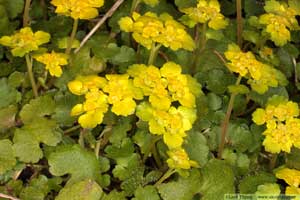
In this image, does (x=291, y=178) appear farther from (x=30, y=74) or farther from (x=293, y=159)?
(x=30, y=74)

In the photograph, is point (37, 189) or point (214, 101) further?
point (214, 101)

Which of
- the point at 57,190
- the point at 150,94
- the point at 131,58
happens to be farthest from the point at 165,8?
the point at 57,190

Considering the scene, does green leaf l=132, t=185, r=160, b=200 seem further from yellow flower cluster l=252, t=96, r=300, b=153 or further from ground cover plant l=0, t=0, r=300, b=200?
yellow flower cluster l=252, t=96, r=300, b=153

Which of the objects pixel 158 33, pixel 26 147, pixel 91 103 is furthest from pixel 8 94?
pixel 158 33

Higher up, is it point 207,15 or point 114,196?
point 207,15

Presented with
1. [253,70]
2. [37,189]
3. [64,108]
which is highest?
[253,70]

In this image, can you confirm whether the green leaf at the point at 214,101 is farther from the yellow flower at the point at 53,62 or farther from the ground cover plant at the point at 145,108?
the yellow flower at the point at 53,62
